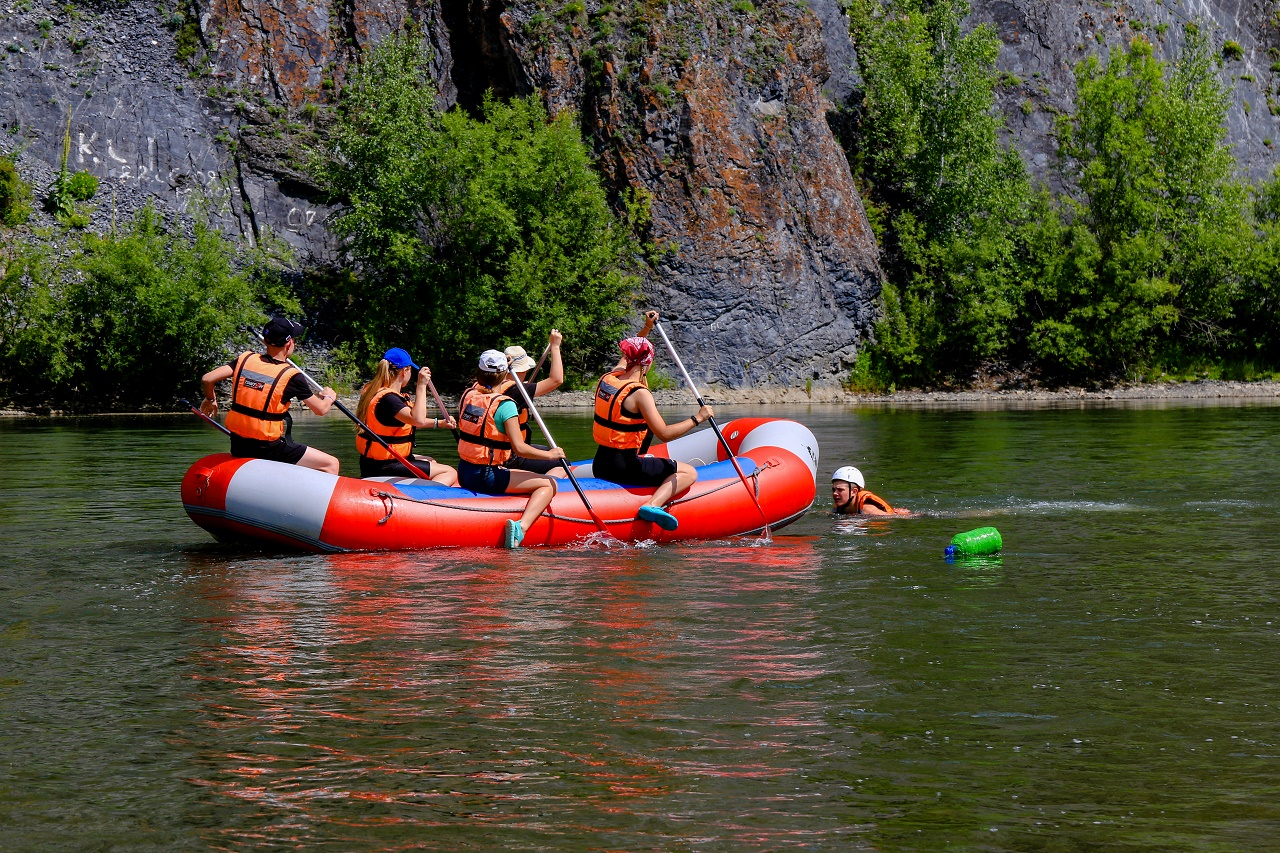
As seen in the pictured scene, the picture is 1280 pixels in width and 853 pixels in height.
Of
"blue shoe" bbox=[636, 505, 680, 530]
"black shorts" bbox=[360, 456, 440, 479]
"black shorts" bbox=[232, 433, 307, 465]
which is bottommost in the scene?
"blue shoe" bbox=[636, 505, 680, 530]

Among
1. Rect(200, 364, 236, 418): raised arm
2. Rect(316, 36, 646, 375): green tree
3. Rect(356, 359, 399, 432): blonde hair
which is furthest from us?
Rect(316, 36, 646, 375): green tree

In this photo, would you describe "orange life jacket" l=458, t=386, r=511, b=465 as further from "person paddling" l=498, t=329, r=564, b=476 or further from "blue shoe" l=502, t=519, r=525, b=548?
"blue shoe" l=502, t=519, r=525, b=548

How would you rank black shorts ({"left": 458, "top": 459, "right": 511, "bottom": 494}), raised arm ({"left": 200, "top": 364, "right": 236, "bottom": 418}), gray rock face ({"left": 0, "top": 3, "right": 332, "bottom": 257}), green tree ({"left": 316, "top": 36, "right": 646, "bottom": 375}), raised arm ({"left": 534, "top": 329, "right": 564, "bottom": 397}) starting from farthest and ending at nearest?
gray rock face ({"left": 0, "top": 3, "right": 332, "bottom": 257}) → green tree ({"left": 316, "top": 36, "right": 646, "bottom": 375}) → raised arm ({"left": 534, "top": 329, "right": 564, "bottom": 397}) → black shorts ({"left": 458, "top": 459, "right": 511, "bottom": 494}) → raised arm ({"left": 200, "top": 364, "right": 236, "bottom": 418})

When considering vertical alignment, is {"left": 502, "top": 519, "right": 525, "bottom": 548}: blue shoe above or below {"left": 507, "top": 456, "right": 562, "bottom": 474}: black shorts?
below

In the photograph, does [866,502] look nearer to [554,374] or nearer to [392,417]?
[554,374]

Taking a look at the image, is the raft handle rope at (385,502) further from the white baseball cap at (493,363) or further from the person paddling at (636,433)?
the person paddling at (636,433)

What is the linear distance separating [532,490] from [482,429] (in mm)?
655

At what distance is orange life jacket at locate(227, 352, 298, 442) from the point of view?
1036cm

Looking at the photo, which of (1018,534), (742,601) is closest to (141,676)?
(742,601)

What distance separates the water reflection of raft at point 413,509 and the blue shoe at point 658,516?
0.38 ft

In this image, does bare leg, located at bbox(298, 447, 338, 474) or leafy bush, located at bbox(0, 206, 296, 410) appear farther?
leafy bush, located at bbox(0, 206, 296, 410)

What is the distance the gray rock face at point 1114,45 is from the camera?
47531 mm

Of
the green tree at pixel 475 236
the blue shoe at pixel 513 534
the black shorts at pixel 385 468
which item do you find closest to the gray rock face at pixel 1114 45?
the green tree at pixel 475 236

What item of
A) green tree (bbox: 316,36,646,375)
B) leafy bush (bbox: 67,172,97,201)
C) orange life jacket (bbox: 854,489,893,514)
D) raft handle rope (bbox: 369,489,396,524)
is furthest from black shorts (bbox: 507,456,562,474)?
leafy bush (bbox: 67,172,97,201)
